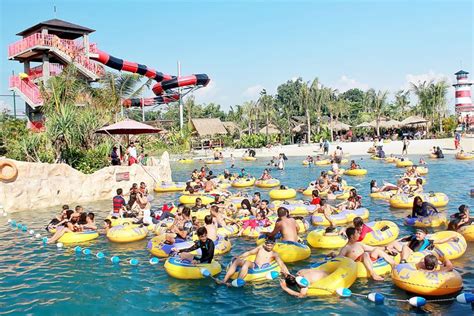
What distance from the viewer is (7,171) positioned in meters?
15.5

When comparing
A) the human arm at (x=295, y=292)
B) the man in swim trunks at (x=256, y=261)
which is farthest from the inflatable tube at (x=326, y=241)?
the human arm at (x=295, y=292)

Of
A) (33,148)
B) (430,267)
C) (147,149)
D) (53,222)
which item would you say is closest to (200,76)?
(147,149)

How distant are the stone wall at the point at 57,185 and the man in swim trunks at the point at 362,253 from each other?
12.1 m

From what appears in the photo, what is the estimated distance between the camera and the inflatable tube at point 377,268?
7.84 meters

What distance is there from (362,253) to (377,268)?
36 cm

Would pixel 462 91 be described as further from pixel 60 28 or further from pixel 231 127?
pixel 60 28

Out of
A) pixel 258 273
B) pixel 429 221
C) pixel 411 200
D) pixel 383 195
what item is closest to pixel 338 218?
pixel 429 221

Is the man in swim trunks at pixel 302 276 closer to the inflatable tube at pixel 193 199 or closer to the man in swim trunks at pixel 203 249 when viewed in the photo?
the man in swim trunks at pixel 203 249

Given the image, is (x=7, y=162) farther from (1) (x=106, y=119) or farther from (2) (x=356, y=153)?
(2) (x=356, y=153)

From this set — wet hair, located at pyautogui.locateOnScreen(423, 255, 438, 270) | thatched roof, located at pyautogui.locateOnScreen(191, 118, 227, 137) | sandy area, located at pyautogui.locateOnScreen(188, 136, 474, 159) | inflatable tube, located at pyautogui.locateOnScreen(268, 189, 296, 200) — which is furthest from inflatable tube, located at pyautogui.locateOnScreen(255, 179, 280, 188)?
thatched roof, located at pyautogui.locateOnScreen(191, 118, 227, 137)

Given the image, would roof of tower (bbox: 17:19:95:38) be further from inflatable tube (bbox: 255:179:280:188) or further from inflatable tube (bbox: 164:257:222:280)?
inflatable tube (bbox: 164:257:222:280)

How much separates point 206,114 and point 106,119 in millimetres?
52271

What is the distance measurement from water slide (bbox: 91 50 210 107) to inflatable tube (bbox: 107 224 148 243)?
2107cm

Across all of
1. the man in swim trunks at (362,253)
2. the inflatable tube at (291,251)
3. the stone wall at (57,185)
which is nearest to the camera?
the man in swim trunks at (362,253)
